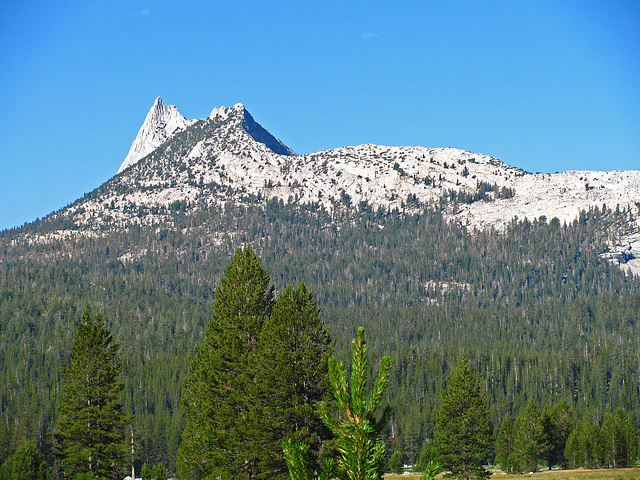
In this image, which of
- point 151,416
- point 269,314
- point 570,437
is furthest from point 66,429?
point 151,416

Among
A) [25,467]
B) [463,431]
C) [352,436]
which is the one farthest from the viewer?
[25,467]

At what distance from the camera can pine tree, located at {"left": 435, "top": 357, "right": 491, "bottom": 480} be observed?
52.4 meters

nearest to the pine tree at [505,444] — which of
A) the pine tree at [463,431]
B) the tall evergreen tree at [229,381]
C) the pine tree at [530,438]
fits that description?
the pine tree at [530,438]

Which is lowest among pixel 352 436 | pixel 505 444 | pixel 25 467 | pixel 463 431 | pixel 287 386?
pixel 25 467

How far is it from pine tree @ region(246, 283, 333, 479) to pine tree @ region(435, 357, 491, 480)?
19.2 metres

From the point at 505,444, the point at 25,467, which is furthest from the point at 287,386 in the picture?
the point at 505,444

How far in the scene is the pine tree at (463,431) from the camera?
52.4m

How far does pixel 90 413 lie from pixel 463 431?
1067 inches

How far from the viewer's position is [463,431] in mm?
52656

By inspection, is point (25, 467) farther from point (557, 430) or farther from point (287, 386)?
point (557, 430)

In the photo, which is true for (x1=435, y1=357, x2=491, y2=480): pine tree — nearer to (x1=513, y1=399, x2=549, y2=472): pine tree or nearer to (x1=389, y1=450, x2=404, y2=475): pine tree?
(x1=513, y1=399, x2=549, y2=472): pine tree

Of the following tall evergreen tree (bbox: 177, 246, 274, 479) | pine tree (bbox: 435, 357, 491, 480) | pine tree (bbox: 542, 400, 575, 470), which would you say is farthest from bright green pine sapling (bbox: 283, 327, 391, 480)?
pine tree (bbox: 542, 400, 575, 470)

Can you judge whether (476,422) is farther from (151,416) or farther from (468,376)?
(151,416)

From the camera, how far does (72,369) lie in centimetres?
4206
